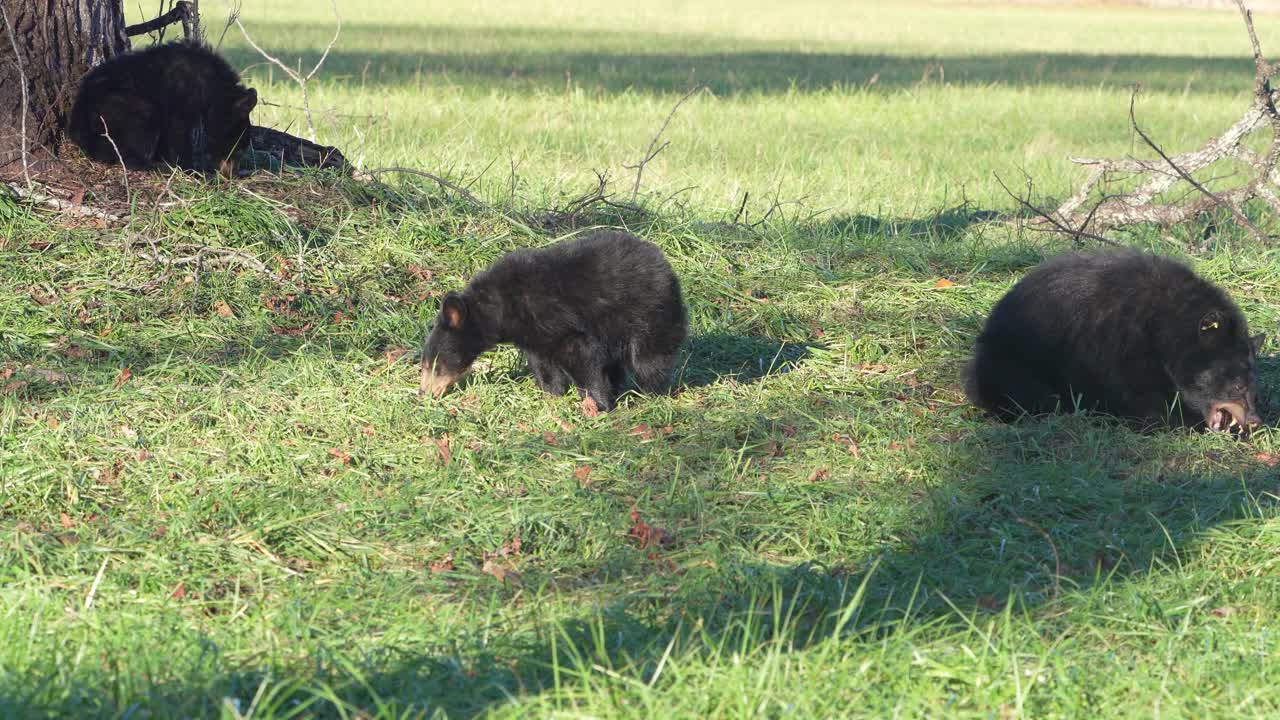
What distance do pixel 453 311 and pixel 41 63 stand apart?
11.3 ft

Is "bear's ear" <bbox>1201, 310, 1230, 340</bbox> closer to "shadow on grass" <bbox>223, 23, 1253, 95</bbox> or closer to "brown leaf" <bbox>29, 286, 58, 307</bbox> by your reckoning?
"brown leaf" <bbox>29, 286, 58, 307</bbox>

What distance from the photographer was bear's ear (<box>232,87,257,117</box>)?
8.08 meters

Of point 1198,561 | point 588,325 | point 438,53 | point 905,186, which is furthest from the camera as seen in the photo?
point 438,53

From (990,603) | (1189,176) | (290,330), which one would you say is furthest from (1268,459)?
(290,330)

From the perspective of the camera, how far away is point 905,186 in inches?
483

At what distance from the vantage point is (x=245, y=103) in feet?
26.8

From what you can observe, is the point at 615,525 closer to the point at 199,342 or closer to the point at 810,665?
the point at 810,665

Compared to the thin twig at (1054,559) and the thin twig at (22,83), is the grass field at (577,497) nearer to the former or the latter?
the thin twig at (1054,559)

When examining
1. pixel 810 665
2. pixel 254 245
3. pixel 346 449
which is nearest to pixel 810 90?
pixel 254 245

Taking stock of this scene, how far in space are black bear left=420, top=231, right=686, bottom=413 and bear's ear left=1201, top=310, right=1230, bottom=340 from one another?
2371mm

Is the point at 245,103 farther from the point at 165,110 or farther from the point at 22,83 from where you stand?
the point at 22,83

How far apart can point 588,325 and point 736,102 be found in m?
12.8

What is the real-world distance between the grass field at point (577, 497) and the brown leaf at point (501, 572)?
0.01 metres

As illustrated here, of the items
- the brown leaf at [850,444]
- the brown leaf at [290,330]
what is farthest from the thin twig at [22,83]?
the brown leaf at [850,444]
